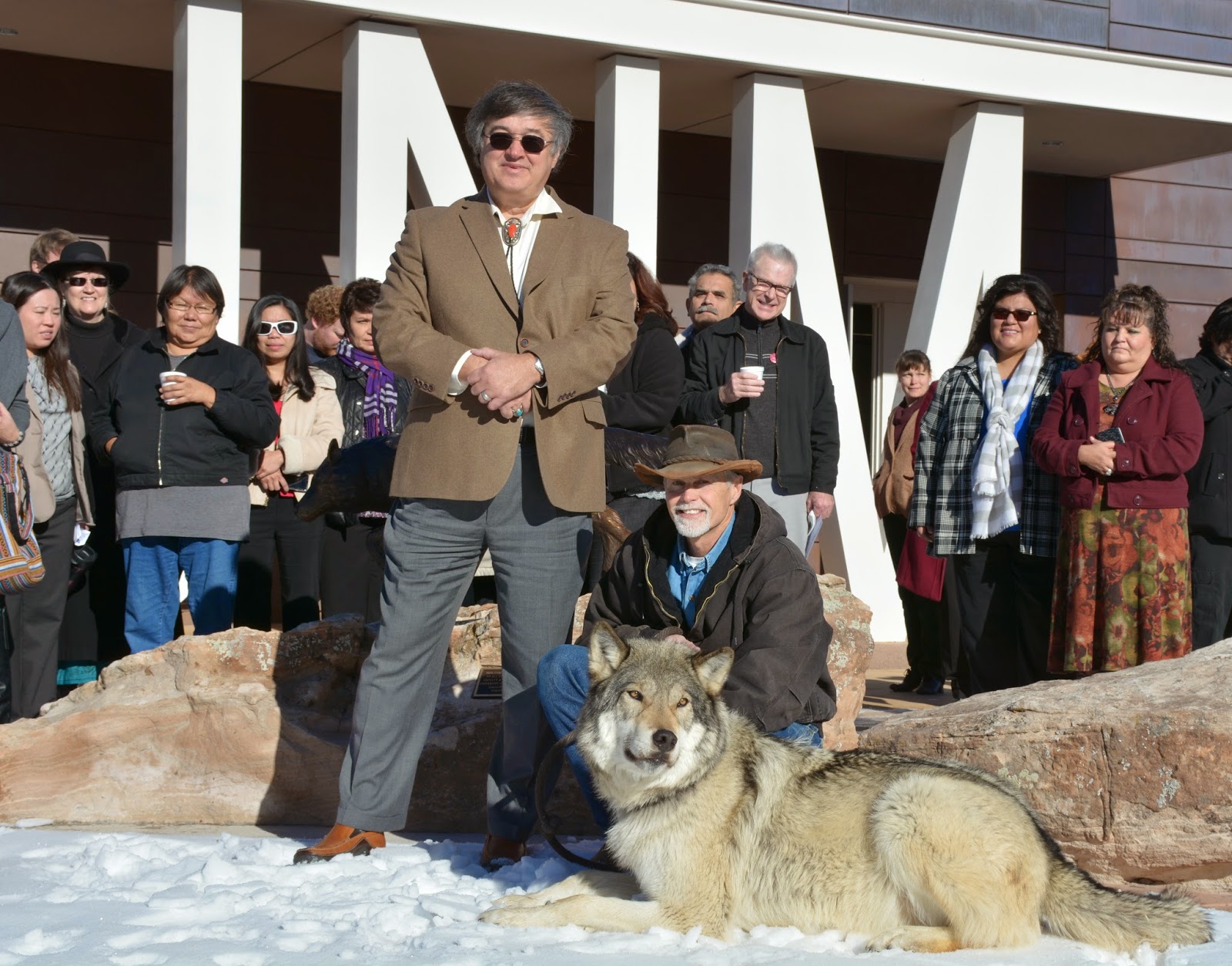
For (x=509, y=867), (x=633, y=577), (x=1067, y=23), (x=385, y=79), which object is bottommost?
(x=509, y=867)

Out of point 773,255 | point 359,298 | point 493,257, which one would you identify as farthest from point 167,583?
point 773,255

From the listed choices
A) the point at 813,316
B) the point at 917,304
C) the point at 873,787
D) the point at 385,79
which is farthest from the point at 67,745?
the point at 917,304

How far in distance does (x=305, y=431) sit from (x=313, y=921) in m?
3.38

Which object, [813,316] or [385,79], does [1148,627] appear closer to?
[813,316]

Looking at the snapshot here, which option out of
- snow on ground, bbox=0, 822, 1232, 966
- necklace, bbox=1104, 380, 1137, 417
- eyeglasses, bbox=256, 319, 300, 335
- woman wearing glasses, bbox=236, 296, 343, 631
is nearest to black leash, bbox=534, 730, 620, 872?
snow on ground, bbox=0, 822, 1232, 966

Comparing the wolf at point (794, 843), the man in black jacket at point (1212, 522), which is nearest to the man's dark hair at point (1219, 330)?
the man in black jacket at point (1212, 522)

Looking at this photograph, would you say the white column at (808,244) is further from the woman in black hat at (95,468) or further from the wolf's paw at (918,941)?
the wolf's paw at (918,941)

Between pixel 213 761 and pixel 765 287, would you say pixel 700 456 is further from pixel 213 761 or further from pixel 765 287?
pixel 765 287

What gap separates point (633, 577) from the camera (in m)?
4.21

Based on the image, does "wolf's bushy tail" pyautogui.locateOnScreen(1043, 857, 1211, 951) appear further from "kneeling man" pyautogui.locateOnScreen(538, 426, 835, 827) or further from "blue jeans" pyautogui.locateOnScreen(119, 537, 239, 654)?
"blue jeans" pyautogui.locateOnScreen(119, 537, 239, 654)

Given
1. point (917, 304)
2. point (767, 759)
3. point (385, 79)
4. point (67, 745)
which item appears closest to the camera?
point (767, 759)

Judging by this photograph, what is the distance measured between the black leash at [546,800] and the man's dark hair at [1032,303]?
289 cm

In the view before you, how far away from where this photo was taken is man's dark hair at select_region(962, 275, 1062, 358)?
585cm

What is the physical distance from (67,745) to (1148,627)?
164 inches
